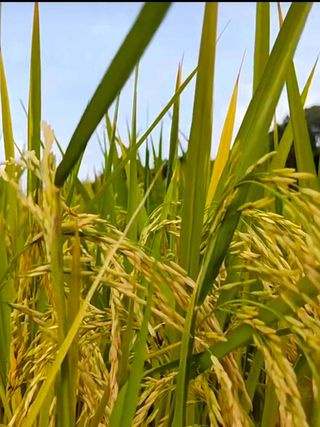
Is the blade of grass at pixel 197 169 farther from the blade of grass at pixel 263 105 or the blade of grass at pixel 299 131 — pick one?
the blade of grass at pixel 299 131

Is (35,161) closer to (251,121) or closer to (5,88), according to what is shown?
(251,121)

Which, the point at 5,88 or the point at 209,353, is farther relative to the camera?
the point at 5,88

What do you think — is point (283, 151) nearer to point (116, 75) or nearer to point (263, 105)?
point (263, 105)

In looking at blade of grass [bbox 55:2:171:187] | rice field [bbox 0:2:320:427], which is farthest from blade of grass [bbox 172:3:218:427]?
blade of grass [bbox 55:2:171:187]

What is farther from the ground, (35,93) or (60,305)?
(35,93)

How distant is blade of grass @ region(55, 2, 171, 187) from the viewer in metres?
0.34

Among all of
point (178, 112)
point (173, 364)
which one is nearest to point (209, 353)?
point (173, 364)

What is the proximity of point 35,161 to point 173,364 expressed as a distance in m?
0.19

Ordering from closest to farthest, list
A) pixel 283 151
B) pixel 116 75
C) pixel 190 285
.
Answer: pixel 116 75 → pixel 190 285 → pixel 283 151

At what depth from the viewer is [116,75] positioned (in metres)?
0.39

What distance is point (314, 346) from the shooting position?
0.44m

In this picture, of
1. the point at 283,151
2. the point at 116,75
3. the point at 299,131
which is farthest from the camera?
the point at 283,151

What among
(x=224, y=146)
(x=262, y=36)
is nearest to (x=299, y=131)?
(x=262, y=36)

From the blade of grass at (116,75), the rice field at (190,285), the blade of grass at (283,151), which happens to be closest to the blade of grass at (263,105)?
the rice field at (190,285)
